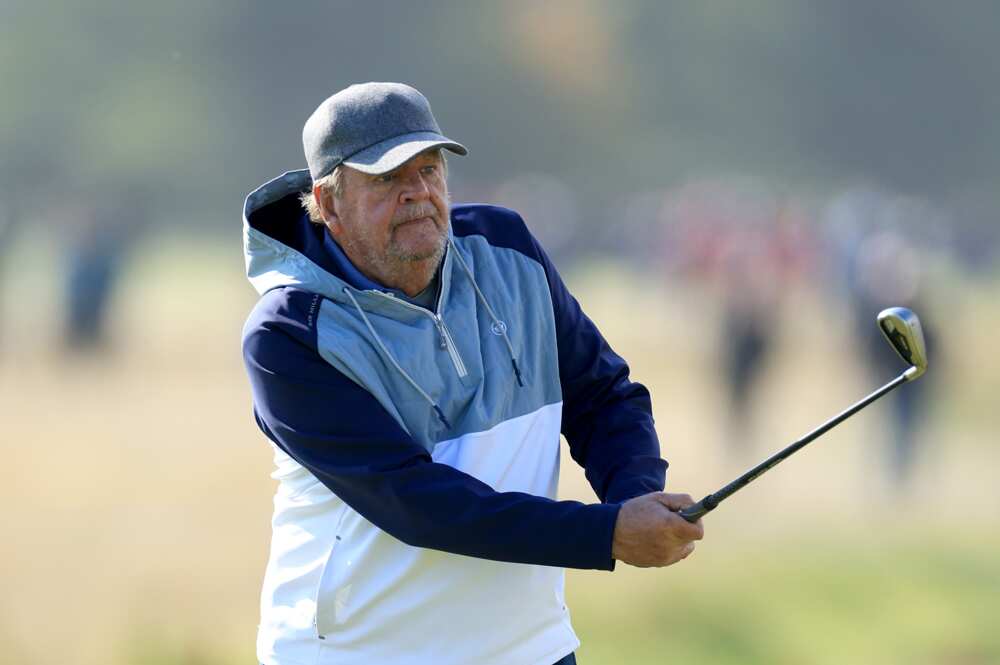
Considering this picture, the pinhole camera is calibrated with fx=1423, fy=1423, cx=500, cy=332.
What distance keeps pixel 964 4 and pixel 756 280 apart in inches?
57.1

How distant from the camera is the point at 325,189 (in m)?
2.04

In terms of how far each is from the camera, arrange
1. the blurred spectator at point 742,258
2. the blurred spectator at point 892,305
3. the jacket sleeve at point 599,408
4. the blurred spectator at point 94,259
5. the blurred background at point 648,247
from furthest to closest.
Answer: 1. the blurred spectator at point 742,258
2. the blurred spectator at point 892,305
3. the blurred spectator at point 94,259
4. the blurred background at point 648,247
5. the jacket sleeve at point 599,408

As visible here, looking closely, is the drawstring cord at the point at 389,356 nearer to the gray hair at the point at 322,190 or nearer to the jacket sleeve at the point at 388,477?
the jacket sleeve at the point at 388,477

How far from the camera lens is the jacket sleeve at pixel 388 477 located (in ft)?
6.01

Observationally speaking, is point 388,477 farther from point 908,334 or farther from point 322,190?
point 908,334

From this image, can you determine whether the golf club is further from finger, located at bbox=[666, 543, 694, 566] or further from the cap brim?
the cap brim

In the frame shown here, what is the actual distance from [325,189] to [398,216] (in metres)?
0.13

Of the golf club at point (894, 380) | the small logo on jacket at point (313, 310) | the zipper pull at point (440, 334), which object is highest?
the small logo on jacket at point (313, 310)

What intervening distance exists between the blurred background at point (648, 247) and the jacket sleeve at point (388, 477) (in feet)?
9.97

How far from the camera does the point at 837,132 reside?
6090mm

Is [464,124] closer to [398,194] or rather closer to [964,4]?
[964,4]

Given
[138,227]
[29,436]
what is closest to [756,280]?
[138,227]

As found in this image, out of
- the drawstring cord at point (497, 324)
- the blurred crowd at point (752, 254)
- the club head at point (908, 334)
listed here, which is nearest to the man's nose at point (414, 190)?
the drawstring cord at point (497, 324)

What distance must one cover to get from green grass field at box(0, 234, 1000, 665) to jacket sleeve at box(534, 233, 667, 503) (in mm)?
2513
